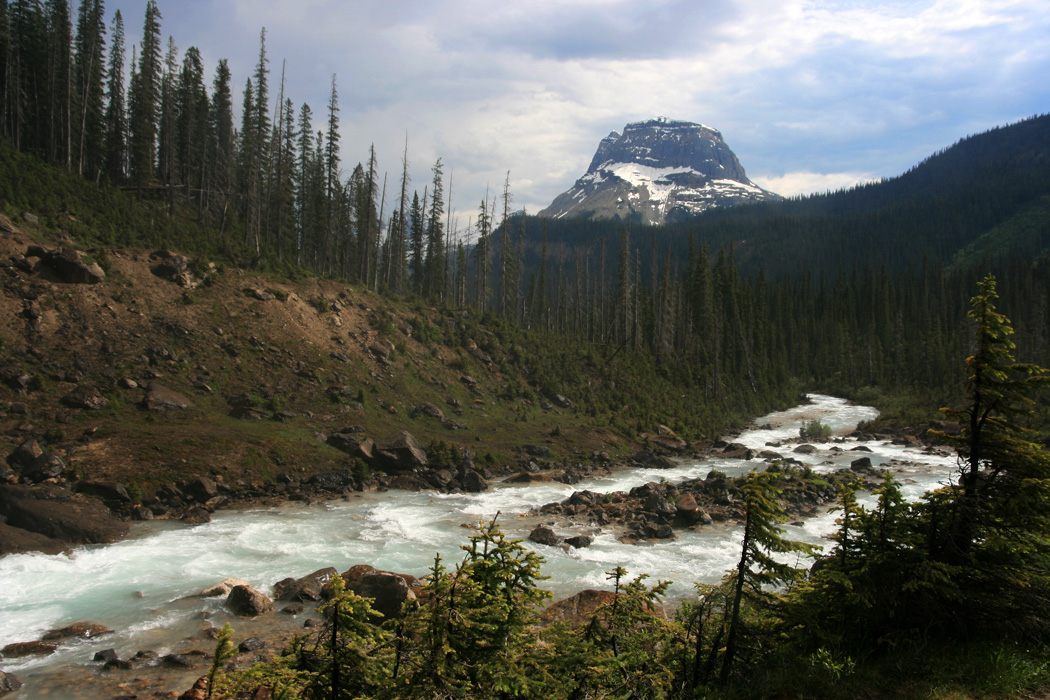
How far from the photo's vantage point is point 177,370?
26562 millimetres

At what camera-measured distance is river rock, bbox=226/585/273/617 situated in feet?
40.5

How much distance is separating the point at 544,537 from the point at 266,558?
8401mm

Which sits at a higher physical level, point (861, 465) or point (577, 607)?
point (577, 607)

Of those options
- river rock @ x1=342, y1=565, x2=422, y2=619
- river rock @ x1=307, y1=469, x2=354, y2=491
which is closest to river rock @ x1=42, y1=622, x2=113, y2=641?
river rock @ x1=342, y1=565, x2=422, y2=619

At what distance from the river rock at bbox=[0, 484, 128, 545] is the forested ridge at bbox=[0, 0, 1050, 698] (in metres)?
10.5

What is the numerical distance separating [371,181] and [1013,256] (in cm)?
13733

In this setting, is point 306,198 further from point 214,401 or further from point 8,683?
point 8,683

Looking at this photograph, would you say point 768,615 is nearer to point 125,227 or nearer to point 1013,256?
point 125,227

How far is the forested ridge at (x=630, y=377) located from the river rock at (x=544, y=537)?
9.14ft

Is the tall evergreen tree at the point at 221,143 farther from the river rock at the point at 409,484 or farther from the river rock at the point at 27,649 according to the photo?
the river rock at the point at 27,649

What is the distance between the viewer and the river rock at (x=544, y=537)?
60.2 feet

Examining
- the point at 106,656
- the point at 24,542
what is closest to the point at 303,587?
the point at 106,656

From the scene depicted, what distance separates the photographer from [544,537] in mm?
18484

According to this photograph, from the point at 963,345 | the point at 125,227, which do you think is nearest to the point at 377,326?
the point at 125,227
